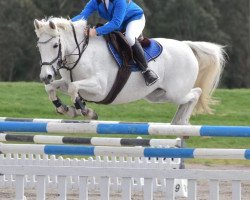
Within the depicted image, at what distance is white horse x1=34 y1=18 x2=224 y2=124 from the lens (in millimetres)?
7504

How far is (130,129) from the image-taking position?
633cm

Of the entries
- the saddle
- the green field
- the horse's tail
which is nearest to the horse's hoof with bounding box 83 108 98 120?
the saddle

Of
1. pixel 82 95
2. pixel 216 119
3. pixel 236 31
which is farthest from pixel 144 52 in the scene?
pixel 236 31

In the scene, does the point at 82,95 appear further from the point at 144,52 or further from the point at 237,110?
the point at 237,110

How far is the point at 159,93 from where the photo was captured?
878 centimetres

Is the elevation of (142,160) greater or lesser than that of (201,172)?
lesser

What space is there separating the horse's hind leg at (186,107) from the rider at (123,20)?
56 cm

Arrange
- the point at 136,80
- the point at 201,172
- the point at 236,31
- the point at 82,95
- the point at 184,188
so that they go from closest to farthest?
the point at 201,172 → the point at 82,95 → the point at 136,80 → the point at 184,188 → the point at 236,31

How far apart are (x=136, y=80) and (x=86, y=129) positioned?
1707mm

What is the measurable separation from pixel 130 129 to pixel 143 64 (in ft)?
6.47

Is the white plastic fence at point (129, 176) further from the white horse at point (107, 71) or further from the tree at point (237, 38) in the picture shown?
the tree at point (237, 38)

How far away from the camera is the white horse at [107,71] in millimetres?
7504

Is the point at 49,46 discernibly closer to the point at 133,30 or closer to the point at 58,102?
the point at 58,102

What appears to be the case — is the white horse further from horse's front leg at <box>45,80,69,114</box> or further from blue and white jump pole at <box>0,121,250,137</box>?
blue and white jump pole at <box>0,121,250,137</box>
